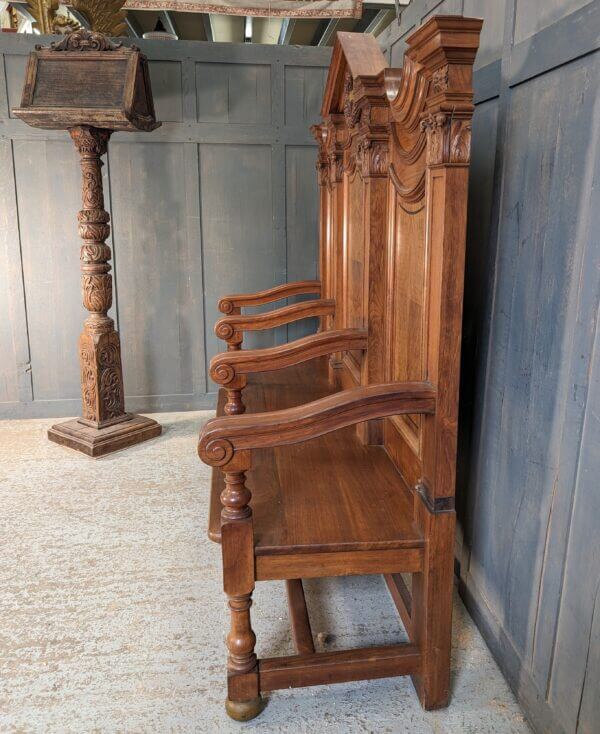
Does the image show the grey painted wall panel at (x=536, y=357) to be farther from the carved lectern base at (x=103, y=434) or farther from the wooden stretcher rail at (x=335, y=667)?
the carved lectern base at (x=103, y=434)

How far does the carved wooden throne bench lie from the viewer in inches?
54.8

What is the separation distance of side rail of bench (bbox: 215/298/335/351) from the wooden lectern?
105cm

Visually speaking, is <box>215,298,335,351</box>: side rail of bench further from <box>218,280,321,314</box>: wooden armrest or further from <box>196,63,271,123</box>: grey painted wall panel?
<box>196,63,271,123</box>: grey painted wall panel

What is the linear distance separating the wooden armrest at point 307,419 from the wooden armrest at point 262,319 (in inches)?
48.9

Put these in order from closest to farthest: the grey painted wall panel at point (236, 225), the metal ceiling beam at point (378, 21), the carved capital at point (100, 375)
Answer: the carved capital at point (100, 375) → the grey painted wall panel at point (236, 225) → the metal ceiling beam at point (378, 21)

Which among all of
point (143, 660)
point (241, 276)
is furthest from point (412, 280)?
point (241, 276)

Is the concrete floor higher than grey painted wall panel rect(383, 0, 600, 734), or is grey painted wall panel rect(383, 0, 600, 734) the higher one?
grey painted wall panel rect(383, 0, 600, 734)

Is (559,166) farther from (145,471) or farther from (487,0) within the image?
(145,471)

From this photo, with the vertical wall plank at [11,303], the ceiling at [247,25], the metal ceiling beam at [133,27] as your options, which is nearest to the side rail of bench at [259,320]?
the vertical wall plank at [11,303]

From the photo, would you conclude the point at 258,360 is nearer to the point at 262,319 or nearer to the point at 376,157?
the point at 262,319

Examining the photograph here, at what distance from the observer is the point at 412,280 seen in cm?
167

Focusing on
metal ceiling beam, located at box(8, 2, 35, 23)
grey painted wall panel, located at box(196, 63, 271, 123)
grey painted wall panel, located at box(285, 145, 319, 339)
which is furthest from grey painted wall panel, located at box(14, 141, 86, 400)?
metal ceiling beam, located at box(8, 2, 35, 23)

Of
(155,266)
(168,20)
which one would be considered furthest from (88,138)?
(168,20)

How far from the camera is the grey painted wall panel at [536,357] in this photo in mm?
1331
